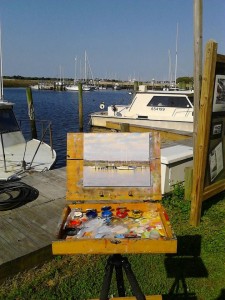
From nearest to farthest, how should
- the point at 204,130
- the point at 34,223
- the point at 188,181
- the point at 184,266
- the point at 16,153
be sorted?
1. the point at 184,266
2. the point at 204,130
3. the point at 34,223
4. the point at 188,181
5. the point at 16,153

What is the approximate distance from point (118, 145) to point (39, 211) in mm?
3305

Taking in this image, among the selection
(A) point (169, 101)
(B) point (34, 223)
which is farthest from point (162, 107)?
(B) point (34, 223)

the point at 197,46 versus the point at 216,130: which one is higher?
the point at 197,46

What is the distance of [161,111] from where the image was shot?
18734mm

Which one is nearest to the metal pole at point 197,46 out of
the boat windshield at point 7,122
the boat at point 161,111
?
the boat windshield at point 7,122

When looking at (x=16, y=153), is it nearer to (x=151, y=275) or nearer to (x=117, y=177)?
(x=151, y=275)

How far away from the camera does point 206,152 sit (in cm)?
543

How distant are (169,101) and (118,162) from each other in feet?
52.5

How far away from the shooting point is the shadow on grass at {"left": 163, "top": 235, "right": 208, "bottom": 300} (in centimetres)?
411

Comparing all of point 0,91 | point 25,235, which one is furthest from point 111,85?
point 25,235

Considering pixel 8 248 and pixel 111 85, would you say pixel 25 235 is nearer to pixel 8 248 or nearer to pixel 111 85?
pixel 8 248

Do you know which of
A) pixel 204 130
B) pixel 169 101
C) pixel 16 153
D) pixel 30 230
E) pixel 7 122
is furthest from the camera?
pixel 169 101

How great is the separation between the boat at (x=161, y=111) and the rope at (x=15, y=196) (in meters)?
10.9

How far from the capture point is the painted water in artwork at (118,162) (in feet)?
10.5
